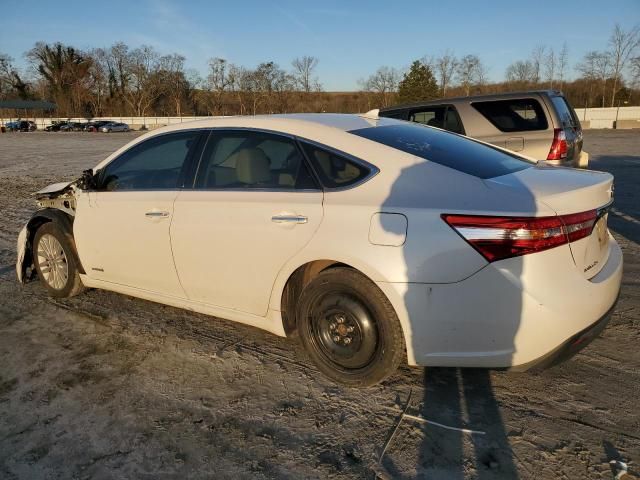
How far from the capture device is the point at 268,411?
285 cm

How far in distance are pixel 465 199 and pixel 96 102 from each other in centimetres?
9633

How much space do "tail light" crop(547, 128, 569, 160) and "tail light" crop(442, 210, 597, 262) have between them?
480 cm

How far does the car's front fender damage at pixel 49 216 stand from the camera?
4.51m

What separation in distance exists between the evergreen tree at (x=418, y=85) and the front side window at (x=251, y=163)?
2030 inches

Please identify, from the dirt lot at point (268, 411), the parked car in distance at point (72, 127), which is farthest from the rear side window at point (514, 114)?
the parked car in distance at point (72, 127)

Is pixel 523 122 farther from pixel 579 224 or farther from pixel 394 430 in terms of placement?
pixel 394 430

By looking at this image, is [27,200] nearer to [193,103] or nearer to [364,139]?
[364,139]

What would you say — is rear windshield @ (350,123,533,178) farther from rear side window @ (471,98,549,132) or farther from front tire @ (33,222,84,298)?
rear side window @ (471,98,549,132)

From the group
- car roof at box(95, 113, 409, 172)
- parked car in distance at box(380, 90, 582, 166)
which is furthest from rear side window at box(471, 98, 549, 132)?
car roof at box(95, 113, 409, 172)

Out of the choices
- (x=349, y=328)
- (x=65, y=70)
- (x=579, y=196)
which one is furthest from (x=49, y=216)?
(x=65, y=70)

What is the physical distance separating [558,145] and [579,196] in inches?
185

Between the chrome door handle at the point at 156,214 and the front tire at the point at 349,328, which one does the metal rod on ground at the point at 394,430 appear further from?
the chrome door handle at the point at 156,214

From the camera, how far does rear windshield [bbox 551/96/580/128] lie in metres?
7.01

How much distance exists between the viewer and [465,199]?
2572 millimetres
